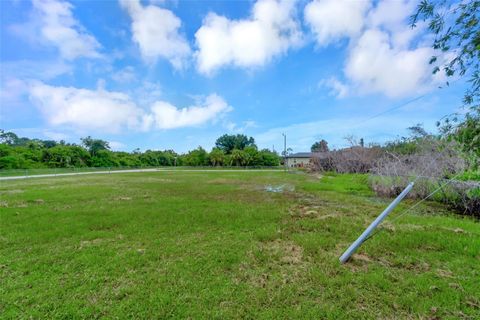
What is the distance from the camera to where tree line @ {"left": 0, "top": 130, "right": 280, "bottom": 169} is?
30.5 m

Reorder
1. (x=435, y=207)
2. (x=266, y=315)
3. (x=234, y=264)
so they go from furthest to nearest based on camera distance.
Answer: (x=435, y=207) < (x=234, y=264) < (x=266, y=315)

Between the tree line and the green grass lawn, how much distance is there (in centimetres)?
3369

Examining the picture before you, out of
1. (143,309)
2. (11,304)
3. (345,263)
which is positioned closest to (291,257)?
(345,263)

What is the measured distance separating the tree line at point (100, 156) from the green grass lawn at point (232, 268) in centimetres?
3369

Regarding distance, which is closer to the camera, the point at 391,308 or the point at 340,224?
the point at 391,308

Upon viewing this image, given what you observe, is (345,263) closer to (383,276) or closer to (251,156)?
(383,276)

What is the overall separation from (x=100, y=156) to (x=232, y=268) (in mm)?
45001

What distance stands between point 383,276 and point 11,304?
4.53 meters

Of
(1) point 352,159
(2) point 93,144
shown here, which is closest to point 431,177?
(1) point 352,159

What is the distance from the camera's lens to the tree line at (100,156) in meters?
30.5

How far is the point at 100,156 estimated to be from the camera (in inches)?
1583

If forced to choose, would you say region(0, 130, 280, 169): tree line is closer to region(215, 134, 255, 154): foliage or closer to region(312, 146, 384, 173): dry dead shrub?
region(215, 134, 255, 154): foliage

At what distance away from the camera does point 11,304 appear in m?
2.40

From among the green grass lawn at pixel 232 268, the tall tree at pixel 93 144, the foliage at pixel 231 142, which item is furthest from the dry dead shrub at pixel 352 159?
the tall tree at pixel 93 144
